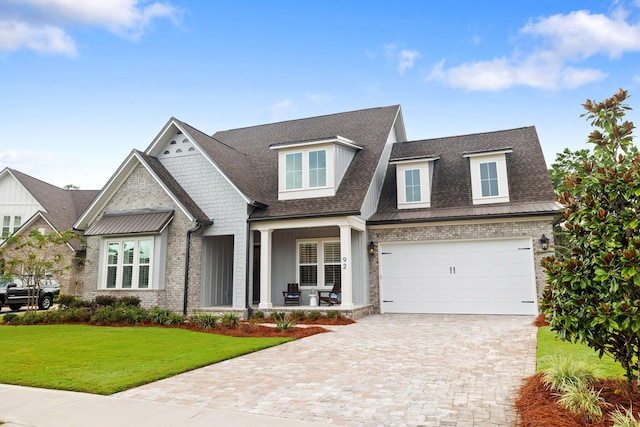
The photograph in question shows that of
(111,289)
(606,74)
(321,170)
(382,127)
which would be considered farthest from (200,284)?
(606,74)

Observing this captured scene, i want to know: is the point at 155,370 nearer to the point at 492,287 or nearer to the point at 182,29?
the point at 492,287

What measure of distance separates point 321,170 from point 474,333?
7.72m

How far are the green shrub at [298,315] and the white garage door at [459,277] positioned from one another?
340 centimetres

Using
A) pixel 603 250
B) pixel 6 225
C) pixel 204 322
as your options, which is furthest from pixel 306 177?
pixel 6 225

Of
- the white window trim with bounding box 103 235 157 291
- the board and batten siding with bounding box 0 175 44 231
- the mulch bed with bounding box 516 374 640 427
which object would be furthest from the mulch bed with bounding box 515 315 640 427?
the board and batten siding with bounding box 0 175 44 231

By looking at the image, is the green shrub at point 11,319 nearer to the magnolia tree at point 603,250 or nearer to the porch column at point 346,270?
the porch column at point 346,270

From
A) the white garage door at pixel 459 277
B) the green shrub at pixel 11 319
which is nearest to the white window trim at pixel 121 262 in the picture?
the green shrub at pixel 11 319

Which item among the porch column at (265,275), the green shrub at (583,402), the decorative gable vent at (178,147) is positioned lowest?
the green shrub at (583,402)

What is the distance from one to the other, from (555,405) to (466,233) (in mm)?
10577

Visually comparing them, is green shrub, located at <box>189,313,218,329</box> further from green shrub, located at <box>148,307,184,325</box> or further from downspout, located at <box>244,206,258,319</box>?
downspout, located at <box>244,206,258,319</box>

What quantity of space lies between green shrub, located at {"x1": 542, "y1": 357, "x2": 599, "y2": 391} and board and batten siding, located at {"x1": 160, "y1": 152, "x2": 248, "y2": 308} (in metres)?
10.9

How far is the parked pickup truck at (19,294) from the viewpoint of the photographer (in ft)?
61.5

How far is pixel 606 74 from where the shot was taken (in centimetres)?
1538

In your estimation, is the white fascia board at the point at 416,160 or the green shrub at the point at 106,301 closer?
the green shrub at the point at 106,301
